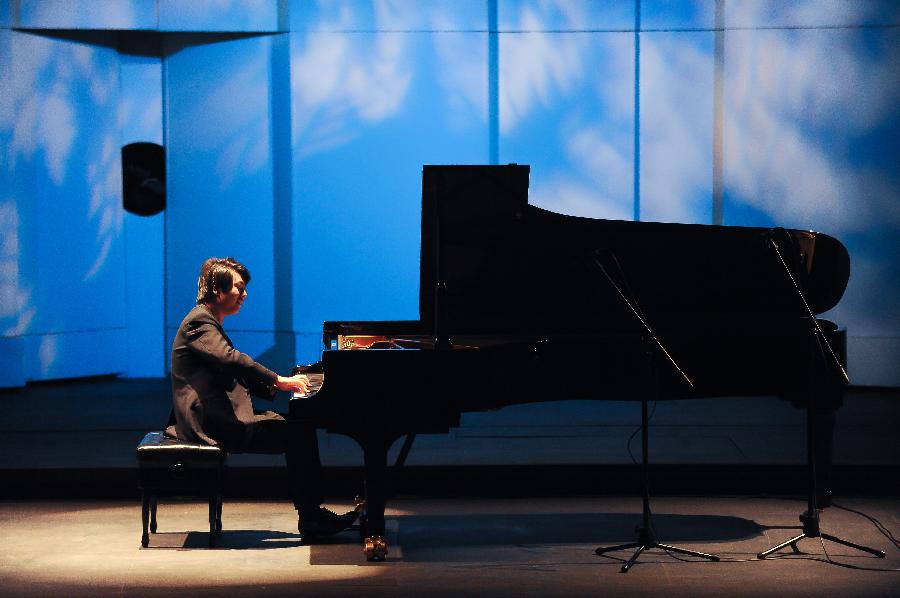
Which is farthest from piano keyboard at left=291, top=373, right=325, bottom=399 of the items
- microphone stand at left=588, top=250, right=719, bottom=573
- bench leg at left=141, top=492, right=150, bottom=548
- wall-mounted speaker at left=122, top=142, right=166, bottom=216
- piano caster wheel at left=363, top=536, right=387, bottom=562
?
wall-mounted speaker at left=122, top=142, right=166, bottom=216

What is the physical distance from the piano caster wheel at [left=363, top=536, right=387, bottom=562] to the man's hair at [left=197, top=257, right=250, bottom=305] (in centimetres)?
126

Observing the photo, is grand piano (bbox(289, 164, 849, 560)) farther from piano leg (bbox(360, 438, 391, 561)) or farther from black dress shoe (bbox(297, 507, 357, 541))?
black dress shoe (bbox(297, 507, 357, 541))

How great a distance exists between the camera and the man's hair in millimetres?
5570

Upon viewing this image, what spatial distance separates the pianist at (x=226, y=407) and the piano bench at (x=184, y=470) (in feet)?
0.25

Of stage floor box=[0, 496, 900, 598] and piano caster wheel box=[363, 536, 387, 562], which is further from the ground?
piano caster wheel box=[363, 536, 387, 562]

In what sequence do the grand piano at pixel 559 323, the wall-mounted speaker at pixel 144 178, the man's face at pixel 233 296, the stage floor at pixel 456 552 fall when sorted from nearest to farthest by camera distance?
the stage floor at pixel 456 552 → the grand piano at pixel 559 323 → the man's face at pixel 233 296 → the wall-mounted speaker at pixel 144 178

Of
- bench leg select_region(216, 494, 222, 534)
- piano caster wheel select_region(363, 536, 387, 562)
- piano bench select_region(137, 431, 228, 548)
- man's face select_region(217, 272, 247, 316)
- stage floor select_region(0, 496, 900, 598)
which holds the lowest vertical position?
stage floor select_region(0, 496, 900, 598)

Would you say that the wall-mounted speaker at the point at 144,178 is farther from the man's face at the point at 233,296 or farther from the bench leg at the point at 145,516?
→ the bench leg at the point at 145,516

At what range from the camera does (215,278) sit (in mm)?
5566

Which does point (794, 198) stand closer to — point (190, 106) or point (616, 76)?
point (616, 76)

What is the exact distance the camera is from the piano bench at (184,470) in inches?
216

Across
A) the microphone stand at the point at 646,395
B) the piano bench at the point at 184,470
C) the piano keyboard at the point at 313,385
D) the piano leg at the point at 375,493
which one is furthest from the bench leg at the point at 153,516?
→ the microphone stand at the point at 646,395

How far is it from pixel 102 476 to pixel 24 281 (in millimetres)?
3705

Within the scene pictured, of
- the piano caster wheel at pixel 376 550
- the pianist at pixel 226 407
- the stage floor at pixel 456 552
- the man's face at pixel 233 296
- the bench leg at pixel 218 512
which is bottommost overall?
the stage floor at pixel 456 552
